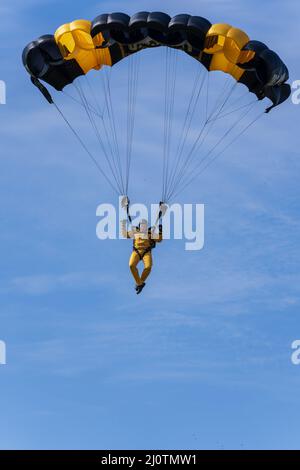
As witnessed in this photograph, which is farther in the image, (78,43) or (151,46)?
(78,43)

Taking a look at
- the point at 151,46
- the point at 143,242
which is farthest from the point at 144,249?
the point at 151,46

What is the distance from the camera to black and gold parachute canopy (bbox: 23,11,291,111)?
50.4 meters

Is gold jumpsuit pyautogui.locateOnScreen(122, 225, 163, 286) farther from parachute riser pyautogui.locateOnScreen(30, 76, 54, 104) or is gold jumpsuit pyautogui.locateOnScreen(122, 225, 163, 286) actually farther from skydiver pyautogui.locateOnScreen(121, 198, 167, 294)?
parachute riser pyautogui.locateOnScreen(30, 76, 54, 104)

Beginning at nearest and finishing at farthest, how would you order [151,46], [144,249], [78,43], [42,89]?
[144,249] < [151,46] < [78,43] < [42,89]

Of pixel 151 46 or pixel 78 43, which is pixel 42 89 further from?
pixel 151 46

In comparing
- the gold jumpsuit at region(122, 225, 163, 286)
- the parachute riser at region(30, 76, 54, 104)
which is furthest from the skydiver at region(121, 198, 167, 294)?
the parachute riser at region(30, 76, 54, 104)

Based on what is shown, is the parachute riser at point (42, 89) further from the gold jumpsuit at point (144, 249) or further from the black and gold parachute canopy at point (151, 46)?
the gold jumpsuit at point (144, 249)

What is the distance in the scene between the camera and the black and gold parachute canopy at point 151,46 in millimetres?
50375

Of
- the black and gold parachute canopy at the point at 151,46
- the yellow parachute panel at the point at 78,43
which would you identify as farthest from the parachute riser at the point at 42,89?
the yellow parachute panel at the point at 78,43

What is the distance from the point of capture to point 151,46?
51.5 m
